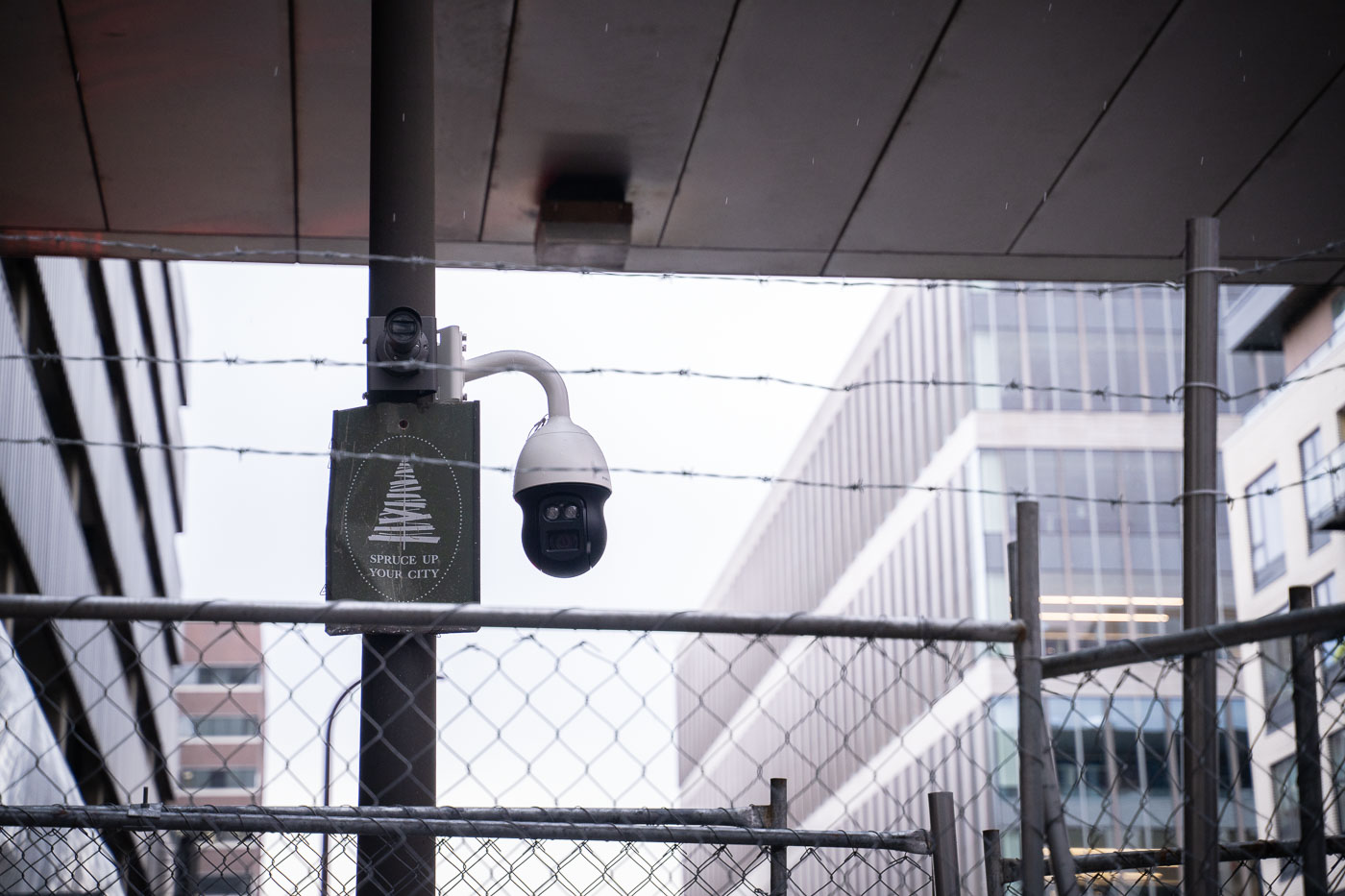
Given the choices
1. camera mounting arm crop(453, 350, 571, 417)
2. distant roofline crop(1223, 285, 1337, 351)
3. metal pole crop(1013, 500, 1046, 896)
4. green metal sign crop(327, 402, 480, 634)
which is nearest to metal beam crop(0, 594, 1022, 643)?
metal pole crop(1013, 500, 1046, 896)

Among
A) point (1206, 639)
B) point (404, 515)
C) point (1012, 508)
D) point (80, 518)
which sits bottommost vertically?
point (1206, 639)

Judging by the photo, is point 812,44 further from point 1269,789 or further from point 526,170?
point 1269,789

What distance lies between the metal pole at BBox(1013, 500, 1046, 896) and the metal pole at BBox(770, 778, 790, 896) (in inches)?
73.1

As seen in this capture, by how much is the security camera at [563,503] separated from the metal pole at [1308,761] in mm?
2371

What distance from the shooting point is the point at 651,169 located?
321 inches

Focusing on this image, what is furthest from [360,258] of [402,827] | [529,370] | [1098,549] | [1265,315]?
[1098,549]

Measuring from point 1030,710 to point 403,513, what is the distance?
6.64ft

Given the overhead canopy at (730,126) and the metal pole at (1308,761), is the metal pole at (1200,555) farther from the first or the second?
the overhead canopy at (730,126)

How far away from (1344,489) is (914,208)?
31.5 meters

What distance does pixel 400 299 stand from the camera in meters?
4.84

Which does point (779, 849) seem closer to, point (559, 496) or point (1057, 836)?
point (559, 496)

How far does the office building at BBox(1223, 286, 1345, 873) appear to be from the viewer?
1742 inches

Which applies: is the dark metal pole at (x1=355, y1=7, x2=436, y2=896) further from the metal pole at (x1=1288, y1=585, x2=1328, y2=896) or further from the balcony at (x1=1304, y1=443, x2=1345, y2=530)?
the balcony at (x1=1304, y1=443, x2=1345, y2=530)

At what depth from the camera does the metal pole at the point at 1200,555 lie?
126 inches
